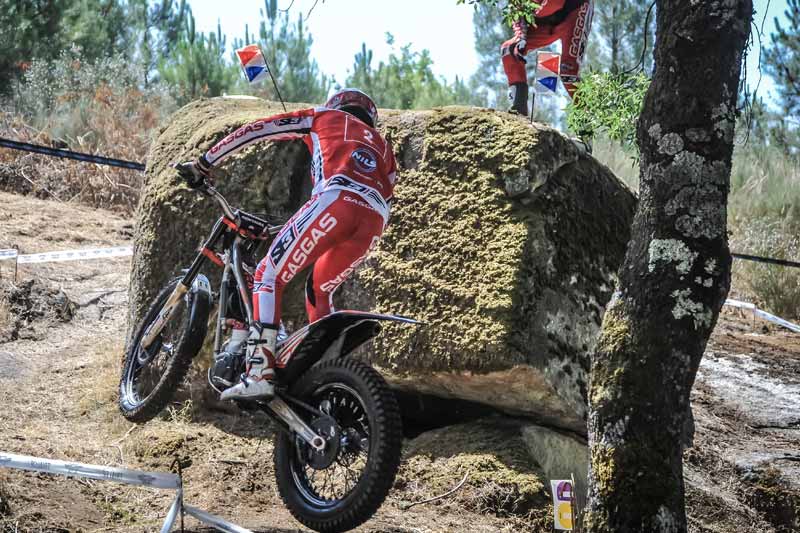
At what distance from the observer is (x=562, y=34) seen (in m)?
8.66

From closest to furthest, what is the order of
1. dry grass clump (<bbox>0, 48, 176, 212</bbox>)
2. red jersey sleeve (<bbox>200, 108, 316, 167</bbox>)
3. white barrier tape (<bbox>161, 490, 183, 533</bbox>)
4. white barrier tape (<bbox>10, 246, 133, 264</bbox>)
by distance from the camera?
white barrier tape (<bbox>161, 490, 183, 533</bbox>) → red jersey sleeve (<bbox>200, 108, 316, 167</bbox>) → white barrier tape (<bbox>10, 246, 133, 264</bbox>) → dry grass clump (<bbox>0, 48, 176, 212</bbox>)

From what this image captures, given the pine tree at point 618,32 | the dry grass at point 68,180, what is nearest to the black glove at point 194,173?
the dry grass at point 68,180

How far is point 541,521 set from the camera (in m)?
5.89

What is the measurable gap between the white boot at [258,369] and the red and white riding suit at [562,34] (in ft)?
14.2

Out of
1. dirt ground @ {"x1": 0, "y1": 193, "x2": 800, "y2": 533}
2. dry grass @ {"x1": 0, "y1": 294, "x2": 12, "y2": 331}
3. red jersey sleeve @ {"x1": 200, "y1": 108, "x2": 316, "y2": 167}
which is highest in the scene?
red jersey sleeve @ {"x1": 200, "y1": 108, "x2": 316, "y2": 167}

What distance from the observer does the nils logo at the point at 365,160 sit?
5359 millimetres

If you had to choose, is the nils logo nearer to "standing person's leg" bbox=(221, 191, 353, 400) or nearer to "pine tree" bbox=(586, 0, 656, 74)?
"standing person's leg" bbox=(221, 191, 353, 400)

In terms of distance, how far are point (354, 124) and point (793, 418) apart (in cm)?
503

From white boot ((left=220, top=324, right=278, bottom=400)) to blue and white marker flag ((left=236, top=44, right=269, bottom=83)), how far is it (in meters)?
2.01

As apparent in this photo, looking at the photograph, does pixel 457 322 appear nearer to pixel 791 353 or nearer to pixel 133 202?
pixel 791 353

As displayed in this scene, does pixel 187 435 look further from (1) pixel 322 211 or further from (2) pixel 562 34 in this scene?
(2) pixel 562 34

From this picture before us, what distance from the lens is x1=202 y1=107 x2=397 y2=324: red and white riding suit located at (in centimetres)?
521

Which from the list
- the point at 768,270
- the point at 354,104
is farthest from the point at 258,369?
the point at 768,270

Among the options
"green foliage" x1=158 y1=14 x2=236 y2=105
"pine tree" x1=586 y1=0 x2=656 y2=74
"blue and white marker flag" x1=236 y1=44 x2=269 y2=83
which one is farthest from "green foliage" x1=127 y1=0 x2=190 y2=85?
"blue and white marker flag" x1=236 y1=44 x2=269 y2=83
